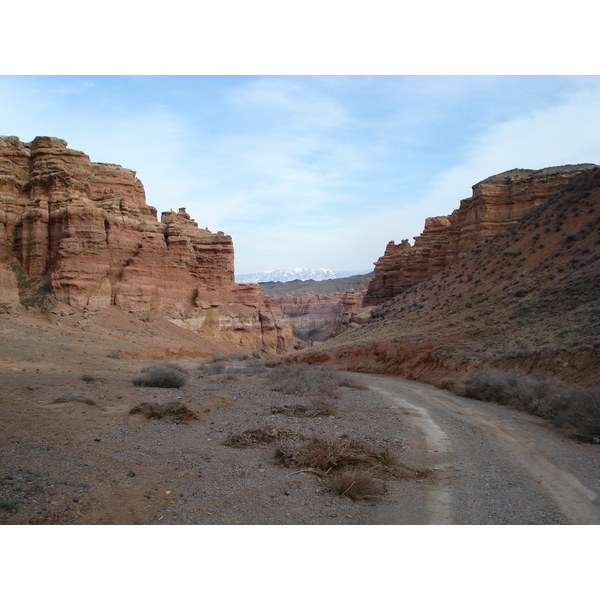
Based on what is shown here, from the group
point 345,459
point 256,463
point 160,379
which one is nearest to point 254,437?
point 256,463

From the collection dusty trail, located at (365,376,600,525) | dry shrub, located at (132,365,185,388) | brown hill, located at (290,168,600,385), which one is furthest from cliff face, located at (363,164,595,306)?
dry shrub, located at (132,365,185,388)

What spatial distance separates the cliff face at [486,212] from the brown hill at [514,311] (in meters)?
3.08

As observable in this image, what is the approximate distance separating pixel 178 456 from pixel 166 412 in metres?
3.29

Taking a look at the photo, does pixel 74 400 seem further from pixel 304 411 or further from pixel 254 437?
pixel 304 411

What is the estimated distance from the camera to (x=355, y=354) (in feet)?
95.9

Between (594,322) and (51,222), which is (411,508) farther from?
(51,222)

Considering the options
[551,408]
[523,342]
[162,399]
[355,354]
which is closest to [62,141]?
[355,354]

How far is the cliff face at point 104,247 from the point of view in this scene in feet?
128

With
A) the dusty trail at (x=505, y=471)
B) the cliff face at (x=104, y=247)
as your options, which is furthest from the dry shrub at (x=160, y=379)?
the cliff face at (x=104, y=247)

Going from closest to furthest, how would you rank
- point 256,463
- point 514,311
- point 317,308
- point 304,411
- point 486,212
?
point 256,463
point 304,411
point 514,311
point 486,212
point 317,308

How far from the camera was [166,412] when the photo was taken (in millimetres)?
10875

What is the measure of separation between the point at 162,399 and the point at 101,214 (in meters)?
32.0

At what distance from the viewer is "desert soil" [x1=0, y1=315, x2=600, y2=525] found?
536cm

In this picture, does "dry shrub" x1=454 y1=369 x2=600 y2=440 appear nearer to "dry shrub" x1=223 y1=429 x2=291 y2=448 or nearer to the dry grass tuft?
the dry grass tuft
